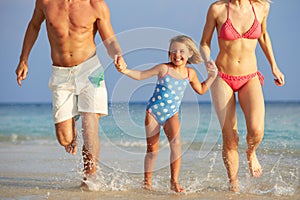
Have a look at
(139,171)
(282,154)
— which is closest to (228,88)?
(139,171)

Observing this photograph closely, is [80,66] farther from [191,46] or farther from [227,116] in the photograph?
[227,116]

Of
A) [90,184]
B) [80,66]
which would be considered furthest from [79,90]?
[90,184]

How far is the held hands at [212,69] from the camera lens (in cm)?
570

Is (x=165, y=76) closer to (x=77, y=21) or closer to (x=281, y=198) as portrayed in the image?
(x=77, y=21)

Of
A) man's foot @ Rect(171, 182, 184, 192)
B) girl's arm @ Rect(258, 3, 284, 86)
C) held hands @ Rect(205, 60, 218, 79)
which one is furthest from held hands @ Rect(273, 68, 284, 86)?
man's foot @ Rect(171, 182, 184, 192)

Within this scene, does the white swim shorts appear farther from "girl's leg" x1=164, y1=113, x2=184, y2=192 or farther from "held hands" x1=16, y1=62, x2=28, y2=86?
"girl's leg" x1=164, y1=113, x2=184, y2=192

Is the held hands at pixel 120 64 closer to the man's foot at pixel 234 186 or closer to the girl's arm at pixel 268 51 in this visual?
the girl's arm at pixel 268 51

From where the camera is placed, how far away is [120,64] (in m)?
5.56

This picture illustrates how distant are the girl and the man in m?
0.54

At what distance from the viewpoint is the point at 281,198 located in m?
5.68

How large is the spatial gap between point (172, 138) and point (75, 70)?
1.28 metres

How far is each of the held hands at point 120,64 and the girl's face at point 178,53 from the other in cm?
55

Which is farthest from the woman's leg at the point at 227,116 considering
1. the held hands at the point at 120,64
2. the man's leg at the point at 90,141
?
the man's leg at the point at 90,141

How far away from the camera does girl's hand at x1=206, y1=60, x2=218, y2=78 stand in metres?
5.70
